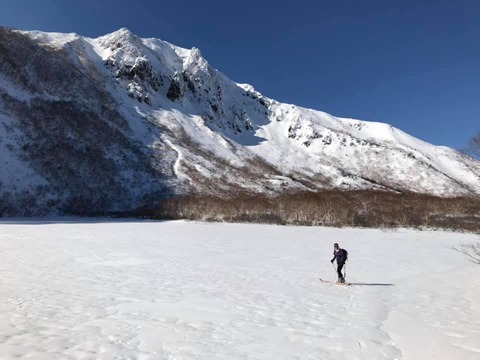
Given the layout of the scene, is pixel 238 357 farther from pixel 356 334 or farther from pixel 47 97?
pixel 47 97

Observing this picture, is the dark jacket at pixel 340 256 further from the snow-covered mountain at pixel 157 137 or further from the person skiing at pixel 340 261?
the snow-covered mountain at pixel 157 137

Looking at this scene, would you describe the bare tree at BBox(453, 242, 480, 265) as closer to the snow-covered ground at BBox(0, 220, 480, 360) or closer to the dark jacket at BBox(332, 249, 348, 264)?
the snow-covered ground at BBox(0, 220, 480, 360)

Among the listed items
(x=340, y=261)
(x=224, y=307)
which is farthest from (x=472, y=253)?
(x=224, y=307)

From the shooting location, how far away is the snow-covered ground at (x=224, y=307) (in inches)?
337

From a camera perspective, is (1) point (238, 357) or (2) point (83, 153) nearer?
(1) point (238, 357)

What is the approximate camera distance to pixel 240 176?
341 feet

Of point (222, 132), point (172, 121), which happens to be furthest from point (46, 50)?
point (222, 132)

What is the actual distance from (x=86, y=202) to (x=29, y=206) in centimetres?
1183


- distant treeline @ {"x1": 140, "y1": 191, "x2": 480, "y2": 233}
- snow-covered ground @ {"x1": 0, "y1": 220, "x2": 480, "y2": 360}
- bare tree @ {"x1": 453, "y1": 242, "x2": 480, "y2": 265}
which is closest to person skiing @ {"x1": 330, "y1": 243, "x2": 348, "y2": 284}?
snow-covered ground @ {"x1": 0, "y1": 220, "x2": 480, "y2": 360}

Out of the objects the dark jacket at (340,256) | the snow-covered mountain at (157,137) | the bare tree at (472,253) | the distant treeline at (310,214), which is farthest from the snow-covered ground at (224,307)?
the snow-covered mountain at (157,137)

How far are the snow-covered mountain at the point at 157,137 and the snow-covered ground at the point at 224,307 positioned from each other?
5024 cm

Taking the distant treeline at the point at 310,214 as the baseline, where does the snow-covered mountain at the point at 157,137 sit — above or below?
above

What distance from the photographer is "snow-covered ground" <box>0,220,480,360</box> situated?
8.57 m

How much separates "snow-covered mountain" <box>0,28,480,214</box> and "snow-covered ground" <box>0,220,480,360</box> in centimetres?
5024
